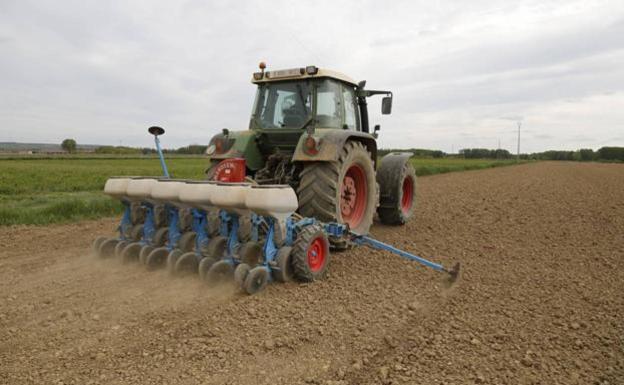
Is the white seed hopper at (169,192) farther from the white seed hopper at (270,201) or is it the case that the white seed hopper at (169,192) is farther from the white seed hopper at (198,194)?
the white seed hopper at (270,201)

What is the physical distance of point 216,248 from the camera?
4105 mm

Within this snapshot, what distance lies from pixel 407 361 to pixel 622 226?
20.0ft

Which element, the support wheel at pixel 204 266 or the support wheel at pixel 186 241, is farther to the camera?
the support wheel at pixel 186 241

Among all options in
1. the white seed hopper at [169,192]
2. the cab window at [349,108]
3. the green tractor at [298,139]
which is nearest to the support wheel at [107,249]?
the white seed hopper at [169,192]

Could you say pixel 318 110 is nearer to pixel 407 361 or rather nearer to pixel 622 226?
pixel 407 361

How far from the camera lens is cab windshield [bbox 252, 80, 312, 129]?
5434 mm

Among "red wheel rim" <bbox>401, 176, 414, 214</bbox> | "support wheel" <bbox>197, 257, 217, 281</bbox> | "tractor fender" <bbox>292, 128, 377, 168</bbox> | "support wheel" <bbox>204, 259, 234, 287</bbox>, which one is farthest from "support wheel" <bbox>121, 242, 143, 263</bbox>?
"red wheel rim" <bbox>401, 176, 414, 214</bbox>

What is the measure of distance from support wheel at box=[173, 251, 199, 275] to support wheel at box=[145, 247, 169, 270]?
0.37 m

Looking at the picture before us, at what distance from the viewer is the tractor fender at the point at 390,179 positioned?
656 centimetres

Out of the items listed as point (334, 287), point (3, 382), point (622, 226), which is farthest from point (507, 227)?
point (3, 382)

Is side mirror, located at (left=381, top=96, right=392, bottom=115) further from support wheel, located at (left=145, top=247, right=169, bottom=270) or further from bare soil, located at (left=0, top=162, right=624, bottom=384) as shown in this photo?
support wheel, located at (left=145, top=247, right=169, bottom=270)

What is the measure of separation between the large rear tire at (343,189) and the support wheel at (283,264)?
85cm

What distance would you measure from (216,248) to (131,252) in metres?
1.09

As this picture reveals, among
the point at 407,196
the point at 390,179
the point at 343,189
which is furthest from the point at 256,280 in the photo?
the point at 407,196
